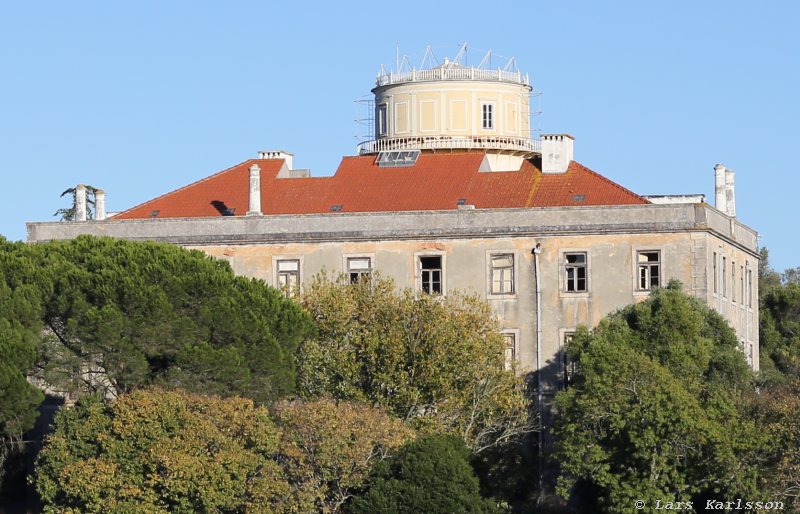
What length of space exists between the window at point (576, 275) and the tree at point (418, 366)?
589 cm

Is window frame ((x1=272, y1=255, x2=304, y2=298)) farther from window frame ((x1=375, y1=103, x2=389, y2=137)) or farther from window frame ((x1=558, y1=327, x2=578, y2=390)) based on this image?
window frame ((x1=375, y1=103, x2=389, y2=137))

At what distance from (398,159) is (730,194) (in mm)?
11843

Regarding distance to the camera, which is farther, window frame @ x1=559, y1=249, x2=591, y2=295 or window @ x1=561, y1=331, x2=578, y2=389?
window frame @ x1=559, y1=249, x2=591, y2=295

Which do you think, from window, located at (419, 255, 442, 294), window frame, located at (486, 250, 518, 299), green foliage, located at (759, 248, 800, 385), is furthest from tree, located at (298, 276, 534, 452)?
green foliage, located at (759, 248, 800, 385)

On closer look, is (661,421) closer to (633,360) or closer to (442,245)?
(633,360)

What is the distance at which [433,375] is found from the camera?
67.6 meters

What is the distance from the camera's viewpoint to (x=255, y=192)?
261 feet

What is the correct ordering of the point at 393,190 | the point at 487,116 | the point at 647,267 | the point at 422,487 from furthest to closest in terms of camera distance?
the point at 487,116, the point at 393,190, the point at 647,267, the point at 422,487

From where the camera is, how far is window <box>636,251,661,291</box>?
7444cm

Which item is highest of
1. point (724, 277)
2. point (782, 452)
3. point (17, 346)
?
point (724, 277)

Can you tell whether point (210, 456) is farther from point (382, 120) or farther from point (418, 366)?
point (382, 120)

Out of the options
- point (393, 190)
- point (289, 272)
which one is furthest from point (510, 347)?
point (393, 190)

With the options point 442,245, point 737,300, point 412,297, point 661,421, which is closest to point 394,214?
point 442,245

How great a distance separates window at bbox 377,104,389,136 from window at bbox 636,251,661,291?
16.0 metres
